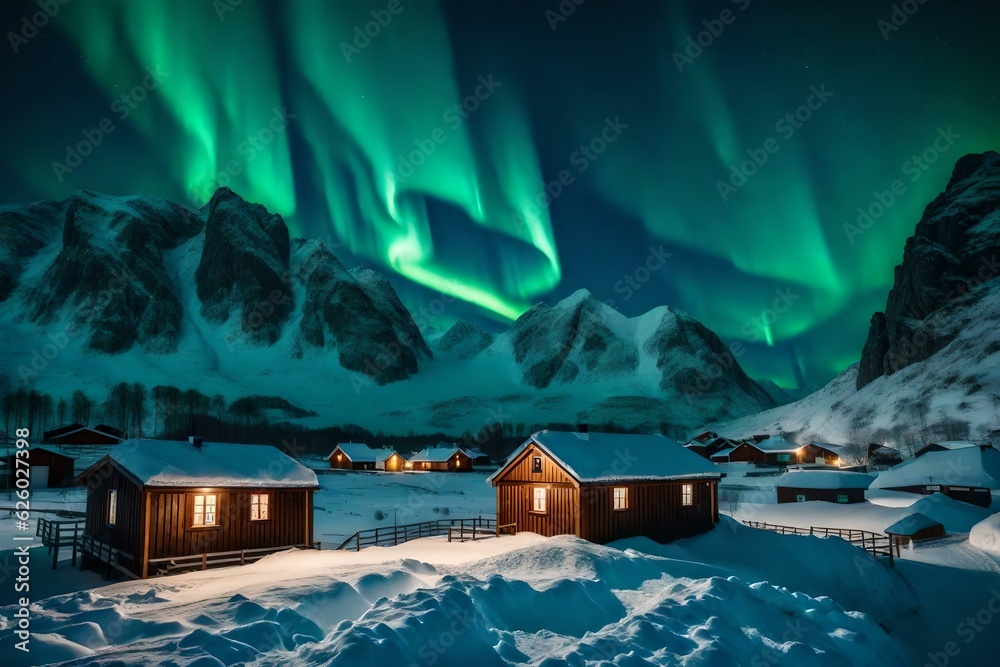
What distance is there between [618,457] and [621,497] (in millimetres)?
2126

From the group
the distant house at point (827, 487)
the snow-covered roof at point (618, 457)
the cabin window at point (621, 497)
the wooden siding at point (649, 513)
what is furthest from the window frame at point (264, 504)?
the distant house at point (827, 487)

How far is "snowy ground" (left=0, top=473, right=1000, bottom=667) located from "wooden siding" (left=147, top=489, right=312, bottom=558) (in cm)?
156

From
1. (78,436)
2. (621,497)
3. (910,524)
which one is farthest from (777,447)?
(78,436)

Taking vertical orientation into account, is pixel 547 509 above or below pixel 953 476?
above

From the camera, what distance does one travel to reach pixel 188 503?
73.0 ft

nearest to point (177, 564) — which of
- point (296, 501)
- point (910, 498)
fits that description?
point (296, 501)

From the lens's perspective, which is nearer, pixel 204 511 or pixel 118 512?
pixel 204 511

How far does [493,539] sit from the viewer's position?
88.4 feet

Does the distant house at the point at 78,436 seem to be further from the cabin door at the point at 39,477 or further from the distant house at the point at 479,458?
the distant house at the point at 479,458

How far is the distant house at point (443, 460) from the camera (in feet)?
308

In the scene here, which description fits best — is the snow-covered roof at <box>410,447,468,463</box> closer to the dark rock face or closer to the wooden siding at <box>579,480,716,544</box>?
the wooden siding at <box>579,480,716,544</box>

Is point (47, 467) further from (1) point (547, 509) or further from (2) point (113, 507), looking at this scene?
(1) point (547, 509)

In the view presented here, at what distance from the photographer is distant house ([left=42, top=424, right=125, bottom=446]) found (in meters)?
77.0

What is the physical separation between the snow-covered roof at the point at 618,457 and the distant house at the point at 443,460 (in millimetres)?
65193
